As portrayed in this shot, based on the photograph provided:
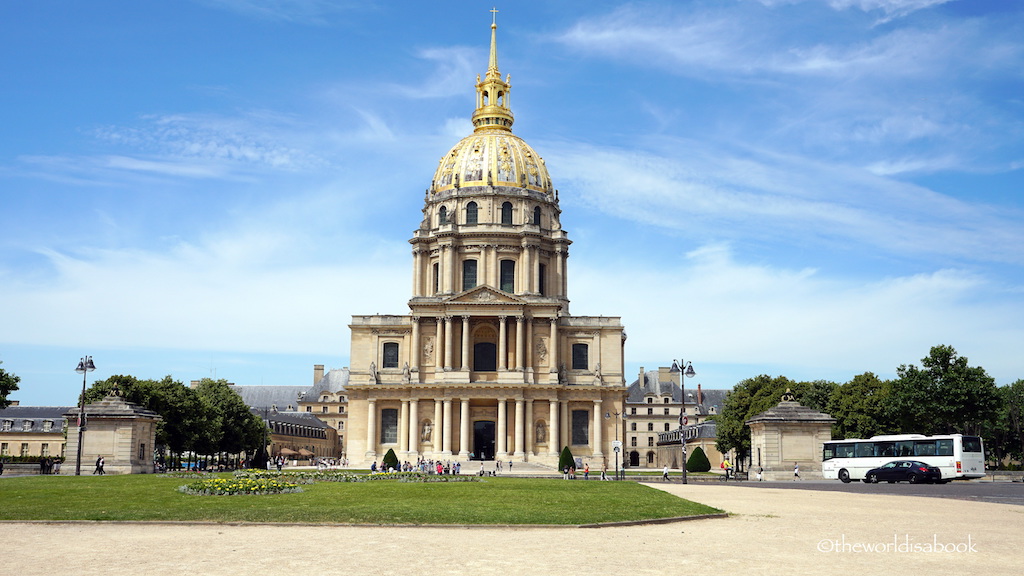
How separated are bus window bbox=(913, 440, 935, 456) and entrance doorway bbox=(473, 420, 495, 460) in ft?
141

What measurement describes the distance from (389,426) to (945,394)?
46377mm

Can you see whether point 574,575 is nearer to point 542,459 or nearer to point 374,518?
point 374,518

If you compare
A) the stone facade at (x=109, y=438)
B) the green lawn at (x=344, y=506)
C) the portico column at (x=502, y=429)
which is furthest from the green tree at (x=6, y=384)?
the portico column at (x=502, y=429)

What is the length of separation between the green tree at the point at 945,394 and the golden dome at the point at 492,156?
43.0 m

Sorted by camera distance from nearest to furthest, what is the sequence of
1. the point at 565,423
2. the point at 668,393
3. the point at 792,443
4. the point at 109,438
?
the point at 109,438
the point at 792,443
the point at 565,423
the point at 668,393

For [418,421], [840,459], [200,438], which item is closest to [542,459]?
[418,421]

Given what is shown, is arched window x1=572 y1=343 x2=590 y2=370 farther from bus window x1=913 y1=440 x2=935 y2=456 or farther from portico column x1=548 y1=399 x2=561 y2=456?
bus window x1=913 y1=440 x2=935 y2=456

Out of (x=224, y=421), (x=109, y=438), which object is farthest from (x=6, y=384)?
(x=224, y=421)

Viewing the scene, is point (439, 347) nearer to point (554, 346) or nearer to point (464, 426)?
point (464, 426)

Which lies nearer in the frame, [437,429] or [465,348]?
[437,429]

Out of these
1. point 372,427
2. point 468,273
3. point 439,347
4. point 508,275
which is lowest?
point 372,427

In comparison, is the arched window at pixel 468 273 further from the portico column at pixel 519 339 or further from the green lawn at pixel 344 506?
the green lawn at pixel 344 506

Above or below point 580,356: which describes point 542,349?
above

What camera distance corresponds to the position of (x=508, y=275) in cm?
9519
